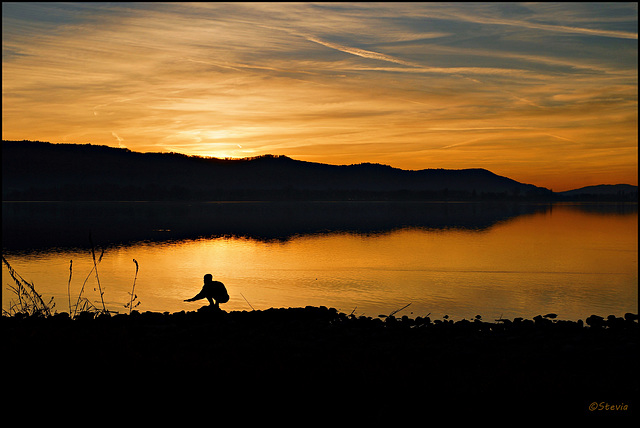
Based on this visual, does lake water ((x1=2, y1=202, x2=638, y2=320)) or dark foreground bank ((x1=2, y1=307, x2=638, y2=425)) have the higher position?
dark foreground bank ((x1=2, y1=307, x2=638, y2=425))

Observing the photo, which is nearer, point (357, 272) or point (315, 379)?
point (315, 379)

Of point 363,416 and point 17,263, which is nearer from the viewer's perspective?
point 363,416

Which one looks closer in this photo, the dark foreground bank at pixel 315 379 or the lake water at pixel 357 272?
the dark foreground bank at pixel 315 379

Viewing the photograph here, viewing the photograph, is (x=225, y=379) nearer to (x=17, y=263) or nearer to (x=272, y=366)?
(x=272, y=366)

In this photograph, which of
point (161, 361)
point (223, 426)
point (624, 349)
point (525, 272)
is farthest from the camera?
point (525, 272)

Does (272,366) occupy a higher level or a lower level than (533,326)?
higher

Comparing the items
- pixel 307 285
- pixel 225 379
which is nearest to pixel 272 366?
pixel 225 379

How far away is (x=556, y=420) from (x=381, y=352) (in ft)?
18.9

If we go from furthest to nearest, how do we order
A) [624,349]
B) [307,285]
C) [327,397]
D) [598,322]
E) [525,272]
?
[525,272]
[307,285]
[598,322]
[624,349]
[327,397]

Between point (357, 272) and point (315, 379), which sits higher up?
point (315, 379)

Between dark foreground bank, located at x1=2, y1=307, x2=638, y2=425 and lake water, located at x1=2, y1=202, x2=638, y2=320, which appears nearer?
dark foreground bank, located at x1=2, y1=307, x2=638, y2=425

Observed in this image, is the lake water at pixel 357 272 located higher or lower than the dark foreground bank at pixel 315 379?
lower

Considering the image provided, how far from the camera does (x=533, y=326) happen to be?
65.0 ft

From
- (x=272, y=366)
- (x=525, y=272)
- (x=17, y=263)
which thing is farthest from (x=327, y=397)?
(x=17, y=263)
